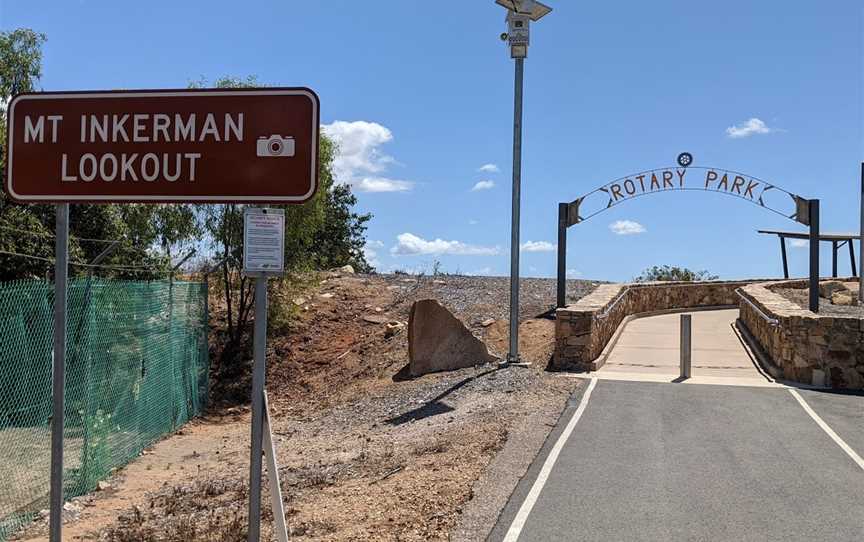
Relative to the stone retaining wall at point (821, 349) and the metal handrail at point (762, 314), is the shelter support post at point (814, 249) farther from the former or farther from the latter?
the stone retaining wall at point (821, 349)

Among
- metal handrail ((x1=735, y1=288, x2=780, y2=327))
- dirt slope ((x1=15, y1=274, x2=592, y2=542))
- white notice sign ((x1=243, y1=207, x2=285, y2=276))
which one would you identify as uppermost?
white notice sign ((x1=243, y1=207, x2=285, y2=276))

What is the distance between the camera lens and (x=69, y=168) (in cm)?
446

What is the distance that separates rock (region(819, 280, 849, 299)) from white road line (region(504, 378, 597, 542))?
20889mm

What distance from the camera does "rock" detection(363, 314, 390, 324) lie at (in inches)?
806

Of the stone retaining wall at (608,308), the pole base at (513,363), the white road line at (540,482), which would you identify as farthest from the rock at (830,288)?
the white road line at (540,482)

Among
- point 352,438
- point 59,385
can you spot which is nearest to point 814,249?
point 352,438

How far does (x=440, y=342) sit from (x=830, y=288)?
20312mm

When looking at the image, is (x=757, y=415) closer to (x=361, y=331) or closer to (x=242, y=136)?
(x=242, y=136)

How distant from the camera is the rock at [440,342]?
14.9 metres

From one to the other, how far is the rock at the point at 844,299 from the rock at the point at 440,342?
15.5 m

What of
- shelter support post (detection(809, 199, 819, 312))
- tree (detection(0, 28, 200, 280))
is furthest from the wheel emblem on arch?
tree (detection(0, 28, 200, 280))

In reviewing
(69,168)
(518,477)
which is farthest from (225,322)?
(69,168)

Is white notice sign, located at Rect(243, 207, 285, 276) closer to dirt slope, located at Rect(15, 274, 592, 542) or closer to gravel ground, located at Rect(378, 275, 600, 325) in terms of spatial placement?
dirt slope, located at Rect(15, 274, 592, 542)

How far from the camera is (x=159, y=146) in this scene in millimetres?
4414
